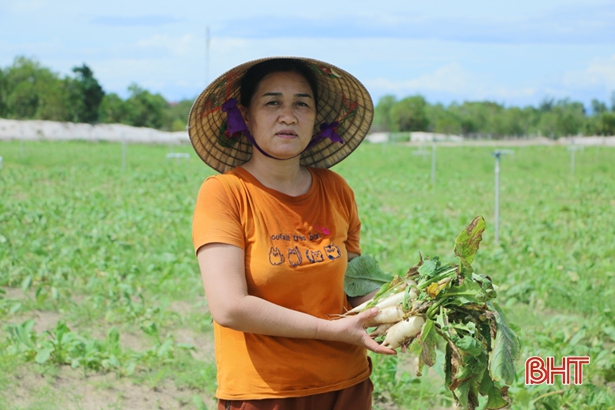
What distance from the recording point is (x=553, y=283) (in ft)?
18.4

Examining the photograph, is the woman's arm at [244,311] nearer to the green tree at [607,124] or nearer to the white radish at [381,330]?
the white radish at [381,330]

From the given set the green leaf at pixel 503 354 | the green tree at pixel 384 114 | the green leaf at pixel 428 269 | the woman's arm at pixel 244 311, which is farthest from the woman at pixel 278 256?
the green tree at pixel 384 114

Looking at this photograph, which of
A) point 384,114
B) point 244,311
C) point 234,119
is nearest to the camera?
point 244,311

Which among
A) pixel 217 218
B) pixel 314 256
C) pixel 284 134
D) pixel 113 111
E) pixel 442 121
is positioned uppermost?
pixel 442 121

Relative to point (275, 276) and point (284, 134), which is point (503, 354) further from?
point (284, 134)

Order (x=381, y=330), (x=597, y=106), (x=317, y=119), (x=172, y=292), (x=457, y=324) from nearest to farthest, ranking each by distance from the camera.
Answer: (x=457, y=324), (x=381, y=330), (x=317, y=119), (x=172, y=292), (x=597, y=106)

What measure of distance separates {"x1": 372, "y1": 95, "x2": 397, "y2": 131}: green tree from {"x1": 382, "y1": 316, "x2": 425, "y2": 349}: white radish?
267ft

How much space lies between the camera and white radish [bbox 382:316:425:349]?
195cm

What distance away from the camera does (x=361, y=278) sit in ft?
7.40

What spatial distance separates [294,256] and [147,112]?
2708 inches

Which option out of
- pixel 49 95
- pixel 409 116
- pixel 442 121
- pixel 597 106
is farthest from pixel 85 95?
pixel 597 106

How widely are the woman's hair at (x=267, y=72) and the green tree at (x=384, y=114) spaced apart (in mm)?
81242

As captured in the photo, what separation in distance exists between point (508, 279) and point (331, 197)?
4.13m

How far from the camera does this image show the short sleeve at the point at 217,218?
1868mm
